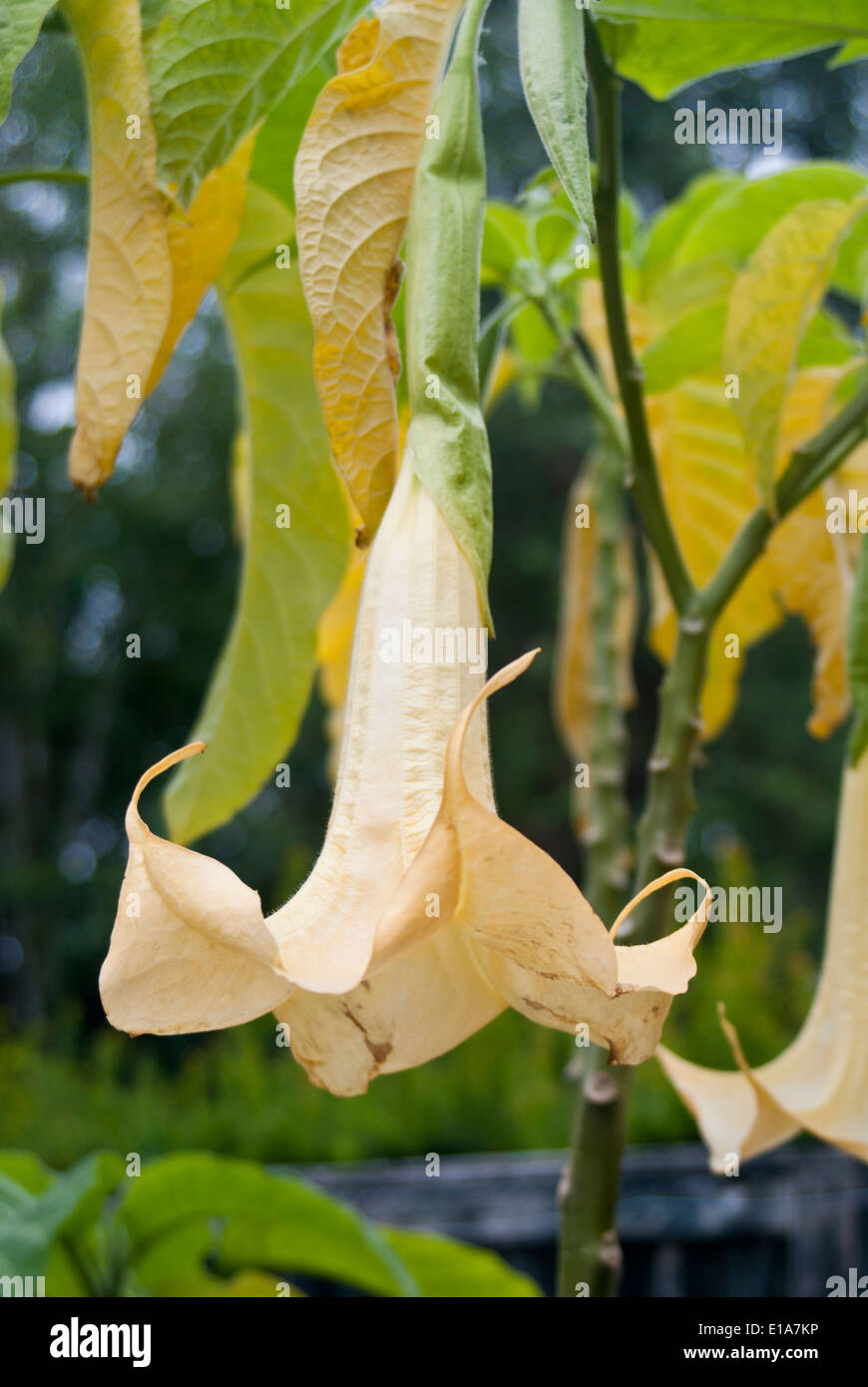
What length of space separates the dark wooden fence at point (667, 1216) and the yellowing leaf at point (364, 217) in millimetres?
1190

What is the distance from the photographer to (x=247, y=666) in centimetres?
51

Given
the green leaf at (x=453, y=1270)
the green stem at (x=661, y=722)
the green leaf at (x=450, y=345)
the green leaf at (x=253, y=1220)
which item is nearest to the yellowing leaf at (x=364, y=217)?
the green leaf at (x=450, y=345)

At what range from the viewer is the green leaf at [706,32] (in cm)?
43

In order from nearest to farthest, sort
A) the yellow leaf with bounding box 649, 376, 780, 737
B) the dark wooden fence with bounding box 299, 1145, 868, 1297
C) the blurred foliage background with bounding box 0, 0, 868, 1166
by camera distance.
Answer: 1. the yellow leaf with bounding box 649, 376, 780, 737
2. the dark wooden fence with bounding box 299, 1145, 868, 1297
3. the blurred foliage background with bounding box 0, 0, 868, 1166

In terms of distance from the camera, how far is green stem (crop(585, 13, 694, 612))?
1.48 ft

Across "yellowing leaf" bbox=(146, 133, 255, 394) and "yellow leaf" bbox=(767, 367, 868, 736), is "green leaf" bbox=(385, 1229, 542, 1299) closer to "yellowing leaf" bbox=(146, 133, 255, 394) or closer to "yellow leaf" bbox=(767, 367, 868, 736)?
"yellow leaf" bbox=(767, 367, 868, 736)

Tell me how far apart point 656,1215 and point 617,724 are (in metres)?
0.72

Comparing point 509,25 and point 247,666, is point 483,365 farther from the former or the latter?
point 509,25

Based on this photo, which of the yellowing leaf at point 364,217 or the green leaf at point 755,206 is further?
the green leaf at point 755,206

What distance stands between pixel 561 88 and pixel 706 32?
16cm

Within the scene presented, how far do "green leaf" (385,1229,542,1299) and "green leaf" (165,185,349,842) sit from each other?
336 mm

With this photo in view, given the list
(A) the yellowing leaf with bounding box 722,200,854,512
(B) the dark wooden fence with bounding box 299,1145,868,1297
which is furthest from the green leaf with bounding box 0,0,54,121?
(B) the dark wooden fence with bounding box 299,1145,868,1297

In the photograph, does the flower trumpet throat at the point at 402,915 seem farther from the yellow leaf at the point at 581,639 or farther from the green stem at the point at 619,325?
the yellow leaf at the point at 581,639
